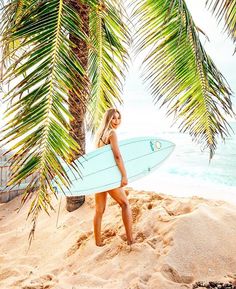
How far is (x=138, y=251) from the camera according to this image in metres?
3.04

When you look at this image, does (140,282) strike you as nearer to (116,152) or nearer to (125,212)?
(125,212)

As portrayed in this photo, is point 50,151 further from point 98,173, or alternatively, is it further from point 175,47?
point 175,47

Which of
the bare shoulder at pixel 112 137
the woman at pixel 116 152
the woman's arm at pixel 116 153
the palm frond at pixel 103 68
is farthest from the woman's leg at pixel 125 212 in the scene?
the palm frond at pixel 103 68

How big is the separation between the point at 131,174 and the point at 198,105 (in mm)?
1191

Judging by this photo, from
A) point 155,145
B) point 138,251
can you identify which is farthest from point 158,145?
point 138,251

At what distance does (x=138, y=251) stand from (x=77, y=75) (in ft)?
5.45

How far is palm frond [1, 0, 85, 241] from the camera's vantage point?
79.0 inches

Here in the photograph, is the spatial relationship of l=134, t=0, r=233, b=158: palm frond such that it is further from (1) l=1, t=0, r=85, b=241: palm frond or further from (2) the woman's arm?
(1) l=1, t=0, r=85, b=241: palm frond

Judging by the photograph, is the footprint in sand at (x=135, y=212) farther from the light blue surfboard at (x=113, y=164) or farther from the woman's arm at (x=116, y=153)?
the woman's arm at (x=116, y=153)

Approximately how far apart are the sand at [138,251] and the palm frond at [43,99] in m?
1.05

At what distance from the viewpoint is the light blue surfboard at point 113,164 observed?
344cm

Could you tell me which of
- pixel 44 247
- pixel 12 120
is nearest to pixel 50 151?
pixel 12 120

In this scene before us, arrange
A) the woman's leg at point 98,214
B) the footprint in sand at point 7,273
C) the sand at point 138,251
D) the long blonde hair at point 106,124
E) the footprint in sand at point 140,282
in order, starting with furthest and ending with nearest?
the woman's leg at point 98,214 < the long blonde hair at point 106,124 < the footprint in sand at point 7,273 < the sand at point 138,251 < the footprint in sand at point 140,282

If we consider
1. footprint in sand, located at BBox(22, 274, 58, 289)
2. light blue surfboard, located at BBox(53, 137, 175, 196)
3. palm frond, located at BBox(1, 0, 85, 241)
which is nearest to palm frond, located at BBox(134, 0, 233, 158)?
light blue surfboard, located at BBox(53, 137, 175, 196)
